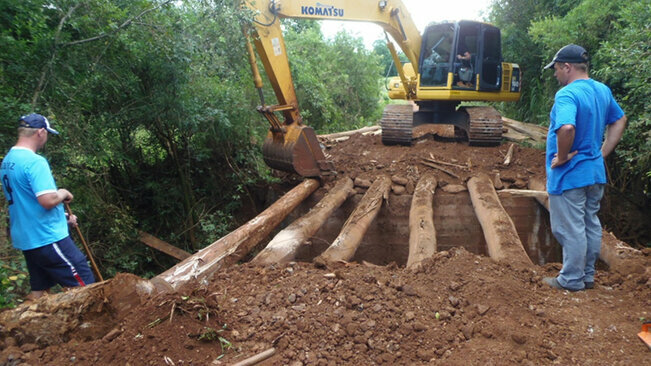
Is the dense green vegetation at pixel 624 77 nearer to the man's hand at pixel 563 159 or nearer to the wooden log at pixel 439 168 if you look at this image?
the wooden log at pixel 439 168

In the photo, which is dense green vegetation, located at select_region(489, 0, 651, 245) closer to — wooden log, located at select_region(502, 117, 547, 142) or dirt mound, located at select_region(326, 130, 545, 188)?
wooden log, located at select_region(502, 117, 547, 142)

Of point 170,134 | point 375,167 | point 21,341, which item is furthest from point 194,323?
point 375,167

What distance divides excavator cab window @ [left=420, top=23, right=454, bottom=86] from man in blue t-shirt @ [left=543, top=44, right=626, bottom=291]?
5.31m

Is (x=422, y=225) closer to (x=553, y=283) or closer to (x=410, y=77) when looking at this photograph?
(x=553, y=283)

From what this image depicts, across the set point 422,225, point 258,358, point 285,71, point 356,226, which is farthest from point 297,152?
point 258,358

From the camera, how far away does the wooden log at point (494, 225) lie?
158 inches

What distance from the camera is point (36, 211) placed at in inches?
132

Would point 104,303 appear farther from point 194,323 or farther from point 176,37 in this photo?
point 176,37

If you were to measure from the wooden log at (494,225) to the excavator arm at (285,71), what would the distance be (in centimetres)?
236

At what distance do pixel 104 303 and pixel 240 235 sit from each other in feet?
5.89

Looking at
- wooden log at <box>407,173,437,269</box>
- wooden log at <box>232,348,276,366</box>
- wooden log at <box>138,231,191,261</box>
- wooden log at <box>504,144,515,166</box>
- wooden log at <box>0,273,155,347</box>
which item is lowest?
wooden log at <box>138,231,191,261</box>

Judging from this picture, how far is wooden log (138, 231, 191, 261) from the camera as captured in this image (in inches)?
259

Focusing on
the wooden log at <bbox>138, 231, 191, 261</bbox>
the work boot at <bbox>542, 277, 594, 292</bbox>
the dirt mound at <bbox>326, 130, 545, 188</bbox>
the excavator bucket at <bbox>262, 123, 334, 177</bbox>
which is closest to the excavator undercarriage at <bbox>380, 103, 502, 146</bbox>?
the dirt mound at <bbox>326, 130, 545, 188</bbox>

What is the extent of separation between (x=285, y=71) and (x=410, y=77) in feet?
13.2
